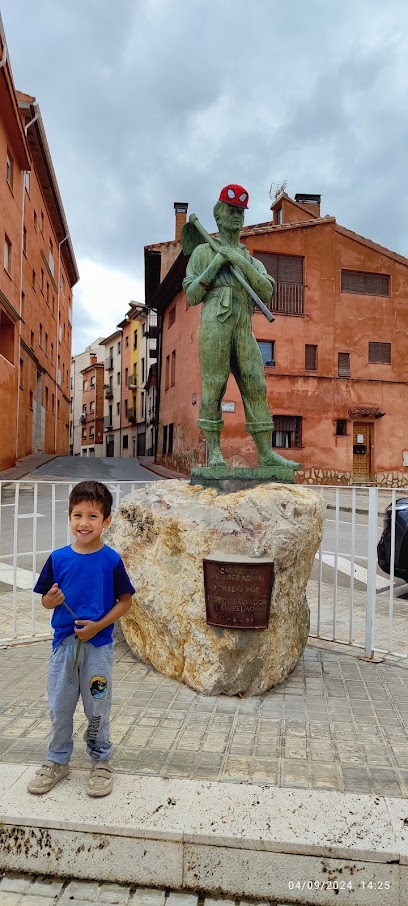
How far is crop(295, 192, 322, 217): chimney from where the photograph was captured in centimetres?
2213

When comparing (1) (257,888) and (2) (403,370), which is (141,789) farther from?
(2) (403,370)

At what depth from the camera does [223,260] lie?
4367 mm

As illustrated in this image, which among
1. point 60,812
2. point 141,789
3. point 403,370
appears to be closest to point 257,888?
point 141,789

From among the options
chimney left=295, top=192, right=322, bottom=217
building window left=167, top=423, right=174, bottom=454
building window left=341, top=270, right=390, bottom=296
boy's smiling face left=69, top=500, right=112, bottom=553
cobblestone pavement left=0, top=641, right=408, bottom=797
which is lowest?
cobblestone pavement left=0, top=641, right=408, bottom=797

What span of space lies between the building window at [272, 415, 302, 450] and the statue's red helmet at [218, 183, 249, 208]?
46.5 feet

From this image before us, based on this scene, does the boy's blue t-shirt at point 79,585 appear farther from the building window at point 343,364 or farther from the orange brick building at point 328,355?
the building window at point 343,364

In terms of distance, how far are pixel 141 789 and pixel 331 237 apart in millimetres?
19249

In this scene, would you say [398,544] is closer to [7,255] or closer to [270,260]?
[7,255]

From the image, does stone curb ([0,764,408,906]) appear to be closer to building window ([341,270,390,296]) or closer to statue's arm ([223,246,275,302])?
statue's arm ([223,246,275,302])

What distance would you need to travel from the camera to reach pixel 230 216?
14.5 ft

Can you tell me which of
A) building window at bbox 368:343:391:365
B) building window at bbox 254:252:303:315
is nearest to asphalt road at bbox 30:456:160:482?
building window at bbox 254:252:303:315

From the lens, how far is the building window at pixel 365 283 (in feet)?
63.9

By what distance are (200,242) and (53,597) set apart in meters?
3.36

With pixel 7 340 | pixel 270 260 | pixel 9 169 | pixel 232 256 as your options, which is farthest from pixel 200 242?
pixel 270 260
